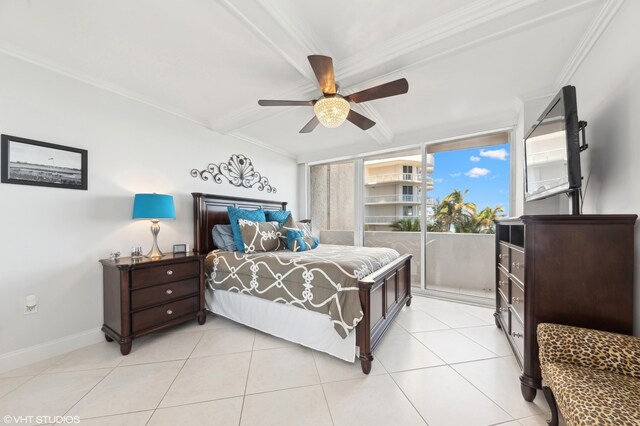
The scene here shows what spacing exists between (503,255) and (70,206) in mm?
4133

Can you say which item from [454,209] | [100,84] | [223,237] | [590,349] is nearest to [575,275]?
[590,349]

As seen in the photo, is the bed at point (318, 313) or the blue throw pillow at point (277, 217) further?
the blue throw pillow at point (277, 217)

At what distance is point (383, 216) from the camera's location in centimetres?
437

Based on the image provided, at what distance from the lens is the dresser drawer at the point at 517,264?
5.53 feet

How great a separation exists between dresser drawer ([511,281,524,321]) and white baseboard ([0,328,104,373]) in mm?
3673

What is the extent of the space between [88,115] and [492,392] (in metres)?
4.12

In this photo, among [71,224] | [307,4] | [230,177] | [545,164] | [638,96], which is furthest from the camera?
[230,177]

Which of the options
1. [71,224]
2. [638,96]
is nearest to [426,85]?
[638,96]

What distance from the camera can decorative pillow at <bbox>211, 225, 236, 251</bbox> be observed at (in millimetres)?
2979

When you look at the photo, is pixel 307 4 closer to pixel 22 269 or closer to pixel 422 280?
pixel 22 269

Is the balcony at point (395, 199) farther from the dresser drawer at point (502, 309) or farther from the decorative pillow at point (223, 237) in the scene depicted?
the decorative pillow at point (223, 237)

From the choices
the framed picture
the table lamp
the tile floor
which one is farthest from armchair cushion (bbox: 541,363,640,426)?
the framed picture

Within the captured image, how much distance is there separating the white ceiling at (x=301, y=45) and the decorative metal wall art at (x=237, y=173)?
33.7 inches

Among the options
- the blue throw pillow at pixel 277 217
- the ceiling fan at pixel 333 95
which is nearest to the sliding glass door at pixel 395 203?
the blue throw pillow at pixel 277 217
